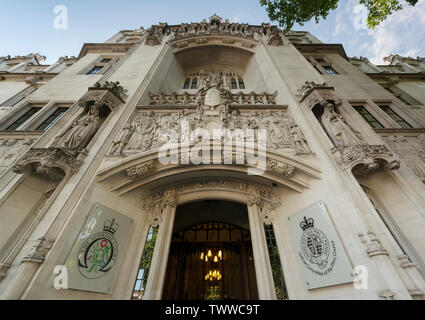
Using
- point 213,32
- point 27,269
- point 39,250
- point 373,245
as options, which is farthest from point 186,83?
point 373,245

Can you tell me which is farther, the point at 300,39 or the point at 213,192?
the point at 300,39

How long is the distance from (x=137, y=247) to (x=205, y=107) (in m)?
4.78

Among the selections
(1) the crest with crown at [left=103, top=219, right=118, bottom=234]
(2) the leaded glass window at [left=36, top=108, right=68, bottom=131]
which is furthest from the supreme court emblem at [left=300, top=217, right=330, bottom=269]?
(2) the leaded glass window at [left=36, top=108, right=68, bottom=131]

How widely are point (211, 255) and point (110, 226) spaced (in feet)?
11.6

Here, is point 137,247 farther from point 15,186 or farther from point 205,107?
point 205,107

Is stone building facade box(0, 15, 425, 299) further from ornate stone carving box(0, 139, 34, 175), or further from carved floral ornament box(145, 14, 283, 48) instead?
carved floral ornament box(145, 14, 283, 48)

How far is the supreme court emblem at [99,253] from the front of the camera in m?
3.27

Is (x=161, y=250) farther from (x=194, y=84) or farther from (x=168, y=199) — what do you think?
(x=194, y=84)

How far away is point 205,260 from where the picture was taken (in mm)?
5672

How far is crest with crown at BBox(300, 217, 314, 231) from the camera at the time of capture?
3832mm

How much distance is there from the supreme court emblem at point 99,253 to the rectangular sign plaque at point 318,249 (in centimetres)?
435
